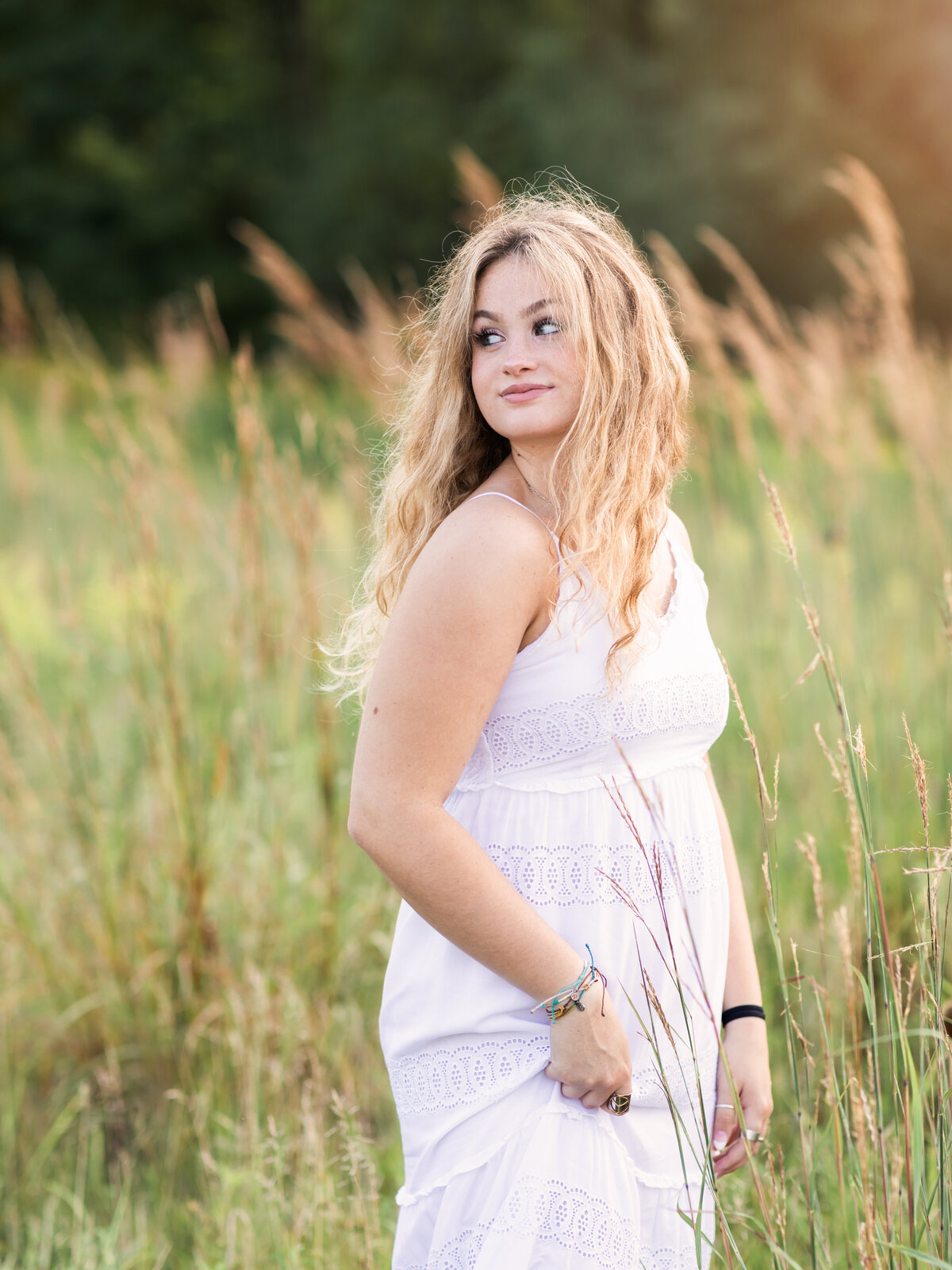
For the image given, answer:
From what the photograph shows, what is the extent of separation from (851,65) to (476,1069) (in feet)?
46.6

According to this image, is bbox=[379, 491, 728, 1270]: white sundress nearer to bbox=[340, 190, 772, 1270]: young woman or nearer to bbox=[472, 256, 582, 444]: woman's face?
bbox=[340, 190, 772, 1270]: young woman

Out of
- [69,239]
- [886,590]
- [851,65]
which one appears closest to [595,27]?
[851,65]

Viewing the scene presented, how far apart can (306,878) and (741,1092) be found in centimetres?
121

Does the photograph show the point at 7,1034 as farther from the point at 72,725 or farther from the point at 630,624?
the point at 630,624

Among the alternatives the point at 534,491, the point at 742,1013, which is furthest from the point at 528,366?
the point at 742,1013

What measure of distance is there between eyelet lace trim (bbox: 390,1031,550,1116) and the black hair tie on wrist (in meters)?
0.35

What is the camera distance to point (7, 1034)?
7.23 ft

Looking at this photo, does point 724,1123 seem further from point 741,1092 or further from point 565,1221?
point 565,1221

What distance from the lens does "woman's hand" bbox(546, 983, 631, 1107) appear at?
1.13 meters

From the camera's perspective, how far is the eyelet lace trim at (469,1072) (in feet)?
3.84

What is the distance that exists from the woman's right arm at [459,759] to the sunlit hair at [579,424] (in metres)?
0.11

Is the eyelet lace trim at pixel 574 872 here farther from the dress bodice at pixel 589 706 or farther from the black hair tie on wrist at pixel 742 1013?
the black hair tie on wrist at pixel 742 1013

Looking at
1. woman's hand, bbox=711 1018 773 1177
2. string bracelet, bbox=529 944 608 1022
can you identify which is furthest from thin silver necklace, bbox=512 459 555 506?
woman's hand, bbox=711 1018 773 1177

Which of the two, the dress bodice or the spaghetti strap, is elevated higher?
the spaghetti strap
